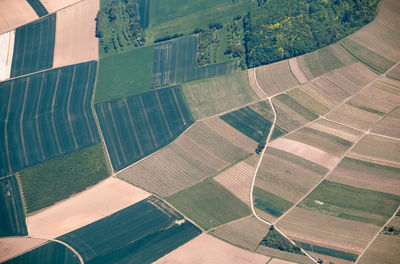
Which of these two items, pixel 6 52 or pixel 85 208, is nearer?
pixel 85 208

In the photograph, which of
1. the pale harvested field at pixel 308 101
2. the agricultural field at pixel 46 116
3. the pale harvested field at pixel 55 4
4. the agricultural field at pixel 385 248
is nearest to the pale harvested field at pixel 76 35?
the pale harvested field at pixel 55 4

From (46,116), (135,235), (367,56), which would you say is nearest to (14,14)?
(46,116)

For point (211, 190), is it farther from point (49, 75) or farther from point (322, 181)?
point (49, 75)

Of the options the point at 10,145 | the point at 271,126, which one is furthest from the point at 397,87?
the point at 10,145

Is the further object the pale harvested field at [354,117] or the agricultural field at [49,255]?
the pale harvested field at [354,117]

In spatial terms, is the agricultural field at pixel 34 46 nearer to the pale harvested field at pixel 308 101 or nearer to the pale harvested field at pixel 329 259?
the pale harvested field at pixel 308 101

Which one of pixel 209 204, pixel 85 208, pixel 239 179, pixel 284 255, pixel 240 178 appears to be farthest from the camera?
pixel 240 178

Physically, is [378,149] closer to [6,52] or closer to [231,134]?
[231,134]
